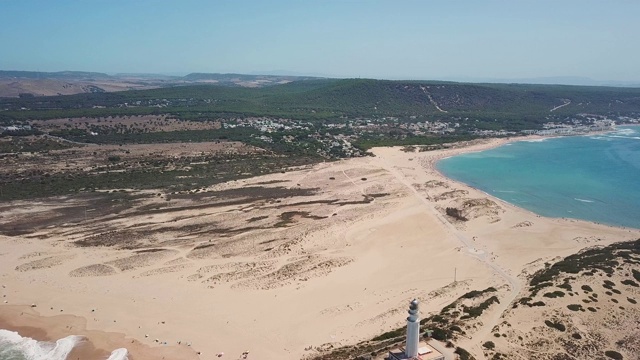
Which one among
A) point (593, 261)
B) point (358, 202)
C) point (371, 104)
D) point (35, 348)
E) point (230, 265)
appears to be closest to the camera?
point (35, 348)

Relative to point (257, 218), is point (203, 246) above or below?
below

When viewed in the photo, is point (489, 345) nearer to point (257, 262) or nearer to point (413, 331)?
point (413, 331)

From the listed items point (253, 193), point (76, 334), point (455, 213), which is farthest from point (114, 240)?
point (455, 213)

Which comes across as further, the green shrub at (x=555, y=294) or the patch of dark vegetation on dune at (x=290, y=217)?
the patch of dark vegetation on dune at (x=290, y=217)

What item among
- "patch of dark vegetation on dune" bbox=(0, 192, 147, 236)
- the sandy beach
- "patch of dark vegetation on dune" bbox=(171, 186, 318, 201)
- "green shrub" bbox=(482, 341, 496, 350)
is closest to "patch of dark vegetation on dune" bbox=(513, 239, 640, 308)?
the sandy beach

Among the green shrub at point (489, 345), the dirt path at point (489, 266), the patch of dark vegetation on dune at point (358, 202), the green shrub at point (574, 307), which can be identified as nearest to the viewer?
the green shrub at point (489, 345)

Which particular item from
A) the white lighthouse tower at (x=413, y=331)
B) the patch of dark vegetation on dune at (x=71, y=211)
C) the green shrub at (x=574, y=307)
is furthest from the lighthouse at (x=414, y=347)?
the patch of dark vegetation on dune at (x=71, y=211)

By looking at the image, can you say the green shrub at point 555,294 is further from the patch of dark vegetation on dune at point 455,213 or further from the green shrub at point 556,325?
the patch of dark vegetation on dune at point 455,213
